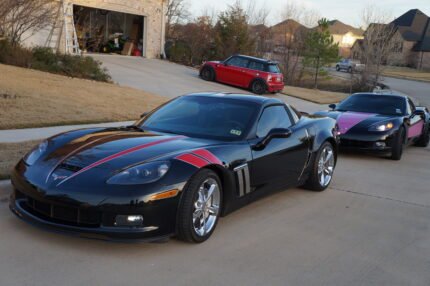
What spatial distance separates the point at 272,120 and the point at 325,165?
152 cm

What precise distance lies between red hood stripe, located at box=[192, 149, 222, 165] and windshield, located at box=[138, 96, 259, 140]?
22.4 inches

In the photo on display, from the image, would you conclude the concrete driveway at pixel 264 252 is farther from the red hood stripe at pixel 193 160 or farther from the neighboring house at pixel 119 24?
the neighboring house at pixel 119 24

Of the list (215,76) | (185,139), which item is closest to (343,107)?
(185,139)

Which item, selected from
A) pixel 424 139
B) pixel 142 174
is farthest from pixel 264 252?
pixel 424 139

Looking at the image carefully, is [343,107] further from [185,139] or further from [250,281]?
[250,281]

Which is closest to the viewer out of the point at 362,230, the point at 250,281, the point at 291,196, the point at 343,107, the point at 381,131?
the point at 250,281

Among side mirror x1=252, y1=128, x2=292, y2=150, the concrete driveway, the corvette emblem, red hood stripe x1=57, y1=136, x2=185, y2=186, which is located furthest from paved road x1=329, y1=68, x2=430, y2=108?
the corvette emblem

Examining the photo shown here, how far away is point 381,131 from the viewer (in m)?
9.55

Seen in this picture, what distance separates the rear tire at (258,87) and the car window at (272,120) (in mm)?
16607

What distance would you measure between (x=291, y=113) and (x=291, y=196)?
1123 mm

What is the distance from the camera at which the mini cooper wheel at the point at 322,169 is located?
6.69 metres

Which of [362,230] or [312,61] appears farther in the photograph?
[312,61]

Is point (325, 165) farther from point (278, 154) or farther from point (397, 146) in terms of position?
point (397, 146)

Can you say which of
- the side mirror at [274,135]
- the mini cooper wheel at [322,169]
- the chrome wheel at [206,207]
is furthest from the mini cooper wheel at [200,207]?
the mini cooper wheel at [322,169]
